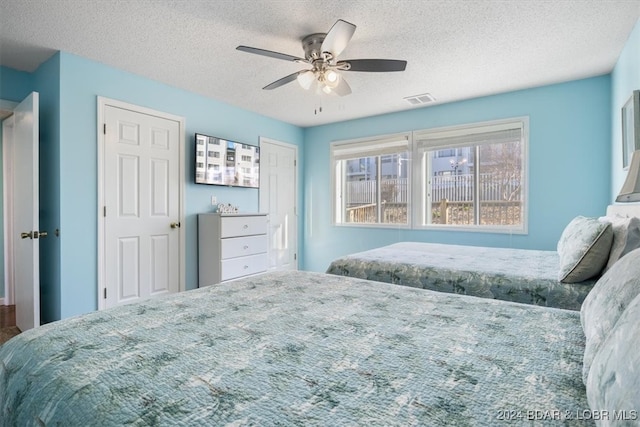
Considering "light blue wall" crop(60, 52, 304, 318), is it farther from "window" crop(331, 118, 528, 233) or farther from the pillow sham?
the pillow sham

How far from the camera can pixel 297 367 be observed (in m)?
0.85

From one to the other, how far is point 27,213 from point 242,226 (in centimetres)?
188

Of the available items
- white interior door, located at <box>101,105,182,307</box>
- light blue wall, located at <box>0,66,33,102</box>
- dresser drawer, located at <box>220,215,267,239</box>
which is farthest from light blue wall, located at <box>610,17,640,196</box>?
light blue wall, located at <box>0,66,33,102</box>

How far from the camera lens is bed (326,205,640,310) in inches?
67.3

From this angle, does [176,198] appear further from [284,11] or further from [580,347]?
[580,347]

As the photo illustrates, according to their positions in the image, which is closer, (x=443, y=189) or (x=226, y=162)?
(x=226, y=162)

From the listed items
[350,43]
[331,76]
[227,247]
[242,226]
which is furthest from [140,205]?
[350,43]

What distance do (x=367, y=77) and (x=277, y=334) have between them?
2.79 metres

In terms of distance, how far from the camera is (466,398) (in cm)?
71

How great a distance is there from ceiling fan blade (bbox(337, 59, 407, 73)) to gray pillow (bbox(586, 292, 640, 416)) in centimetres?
197

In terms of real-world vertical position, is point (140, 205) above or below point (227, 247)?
above

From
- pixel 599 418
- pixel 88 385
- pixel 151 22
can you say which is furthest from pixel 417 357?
pixel 151 22

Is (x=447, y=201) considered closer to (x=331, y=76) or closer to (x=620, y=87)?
(x=620, y=87)

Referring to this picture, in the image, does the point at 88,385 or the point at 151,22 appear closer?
the point at 88,385
